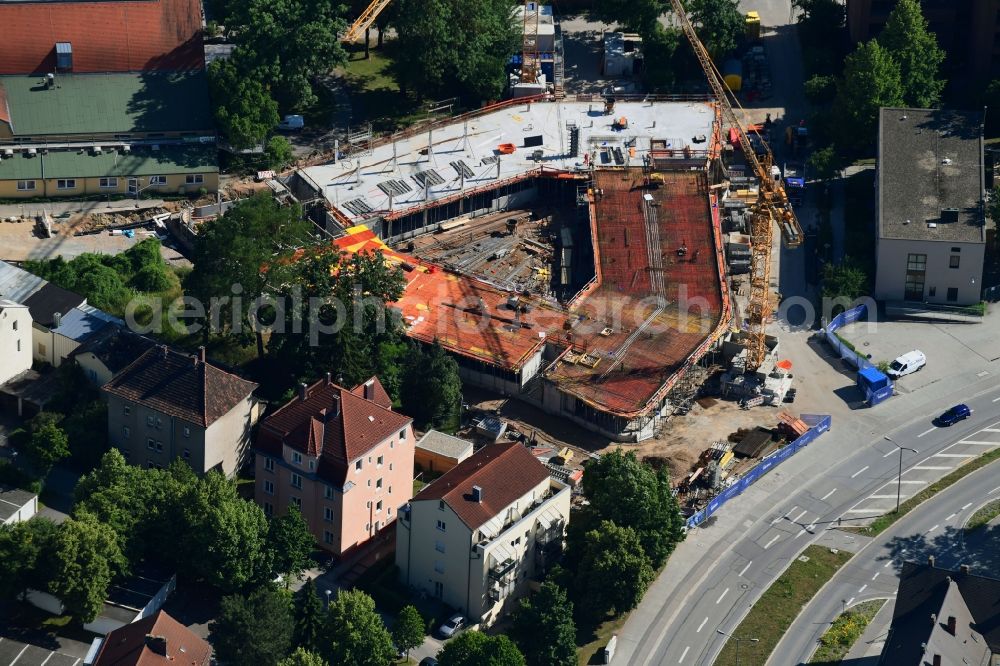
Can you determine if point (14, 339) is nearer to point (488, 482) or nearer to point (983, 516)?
point (488, 482)

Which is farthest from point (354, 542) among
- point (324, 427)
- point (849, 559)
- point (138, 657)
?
point (849, 559)

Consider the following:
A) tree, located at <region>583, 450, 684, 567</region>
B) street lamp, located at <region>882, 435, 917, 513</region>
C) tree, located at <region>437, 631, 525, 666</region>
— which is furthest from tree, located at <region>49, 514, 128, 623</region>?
street lamp, located at <region>882, 435, 917, 513</region>

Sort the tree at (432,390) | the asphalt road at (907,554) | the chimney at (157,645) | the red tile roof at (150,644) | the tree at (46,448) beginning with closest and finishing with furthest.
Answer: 1. the red tile roof at (150,644)
2. the chimney at (157,645)
3. the asphalt road at (907,554)
4. the tree at (46,448)
5. the tree at (432,390)

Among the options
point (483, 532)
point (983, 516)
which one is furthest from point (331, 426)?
point (983, 516)

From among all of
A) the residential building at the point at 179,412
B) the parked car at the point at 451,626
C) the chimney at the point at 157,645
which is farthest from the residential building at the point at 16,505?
the parked car at the point at 451,626

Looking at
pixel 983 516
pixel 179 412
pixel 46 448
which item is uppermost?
pixel 179 412

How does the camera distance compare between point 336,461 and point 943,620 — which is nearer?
point 943,620

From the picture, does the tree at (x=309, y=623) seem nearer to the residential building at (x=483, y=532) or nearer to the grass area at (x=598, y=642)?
the residential building at (x=483, y=532)
